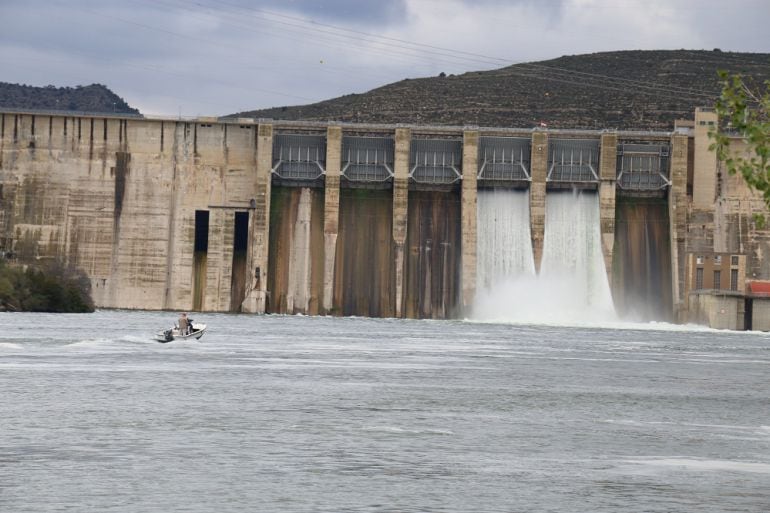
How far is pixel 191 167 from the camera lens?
12081cm

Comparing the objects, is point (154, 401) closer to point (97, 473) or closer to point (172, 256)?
point (97, 473)

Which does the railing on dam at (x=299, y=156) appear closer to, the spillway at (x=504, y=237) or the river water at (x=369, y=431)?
the spillway at (x=504, y=237)

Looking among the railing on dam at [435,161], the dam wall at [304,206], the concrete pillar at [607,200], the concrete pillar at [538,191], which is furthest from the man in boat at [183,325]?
the concrete pillar at [607,200]

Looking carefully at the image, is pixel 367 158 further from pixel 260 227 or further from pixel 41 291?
pixel 41 291

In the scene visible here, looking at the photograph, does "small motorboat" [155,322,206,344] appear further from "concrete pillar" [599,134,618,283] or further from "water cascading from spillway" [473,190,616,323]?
"concrete pillar" [599,134,618,283]

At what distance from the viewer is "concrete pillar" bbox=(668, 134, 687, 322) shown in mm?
117500

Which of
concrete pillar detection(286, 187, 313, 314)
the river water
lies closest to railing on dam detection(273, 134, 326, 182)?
concrete pillar detection(286, 187, 313, 314)

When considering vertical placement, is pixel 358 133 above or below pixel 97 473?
above

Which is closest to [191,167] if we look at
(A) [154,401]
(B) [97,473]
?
(A) [154,401]

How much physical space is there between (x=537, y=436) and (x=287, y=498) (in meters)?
11.5

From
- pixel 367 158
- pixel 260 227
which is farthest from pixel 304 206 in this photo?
pixel 367 158

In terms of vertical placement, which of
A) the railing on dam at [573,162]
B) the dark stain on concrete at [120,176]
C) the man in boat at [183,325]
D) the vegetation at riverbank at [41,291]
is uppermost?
the railing on dam at [573,162]

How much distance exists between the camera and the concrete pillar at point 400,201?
4609 inches

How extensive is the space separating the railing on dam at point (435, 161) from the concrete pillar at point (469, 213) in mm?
1233
